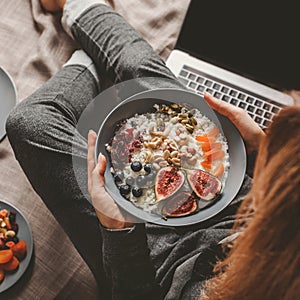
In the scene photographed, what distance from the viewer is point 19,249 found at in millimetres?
1065

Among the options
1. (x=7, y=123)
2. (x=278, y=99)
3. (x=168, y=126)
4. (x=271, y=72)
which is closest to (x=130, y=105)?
(x=168, y=126)

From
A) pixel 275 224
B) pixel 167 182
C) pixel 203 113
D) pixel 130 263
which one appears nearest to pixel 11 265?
pixel 130 263

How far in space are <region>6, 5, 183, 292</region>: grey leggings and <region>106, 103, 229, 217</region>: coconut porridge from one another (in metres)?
0.13

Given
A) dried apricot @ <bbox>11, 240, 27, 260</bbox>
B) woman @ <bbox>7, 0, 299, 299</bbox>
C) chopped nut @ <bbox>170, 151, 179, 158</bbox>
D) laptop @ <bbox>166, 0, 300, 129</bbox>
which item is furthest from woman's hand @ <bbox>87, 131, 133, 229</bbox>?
laptop @ <bbox>166, 0, 300, 129</bbox>

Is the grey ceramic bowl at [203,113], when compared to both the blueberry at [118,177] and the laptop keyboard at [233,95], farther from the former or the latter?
the laptop keyboard at [233,95]

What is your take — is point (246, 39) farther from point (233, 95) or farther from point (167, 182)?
point (167, 182)

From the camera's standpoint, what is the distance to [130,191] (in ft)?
2.95

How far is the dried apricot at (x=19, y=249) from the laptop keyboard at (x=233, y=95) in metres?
0.49

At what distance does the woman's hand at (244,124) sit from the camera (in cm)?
96

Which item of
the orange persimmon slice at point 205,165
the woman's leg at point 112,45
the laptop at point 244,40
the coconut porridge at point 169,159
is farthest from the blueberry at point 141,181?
the laptop at point 244,40

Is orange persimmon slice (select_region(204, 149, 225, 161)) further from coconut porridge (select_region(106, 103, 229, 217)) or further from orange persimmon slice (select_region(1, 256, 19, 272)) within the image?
orange persimmon slice (select_region(1, 256, 19, 272))

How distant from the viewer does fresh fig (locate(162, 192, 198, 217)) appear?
35.2 inches

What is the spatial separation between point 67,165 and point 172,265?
277 millimetres

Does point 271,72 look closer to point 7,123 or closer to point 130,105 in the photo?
point 130,105
